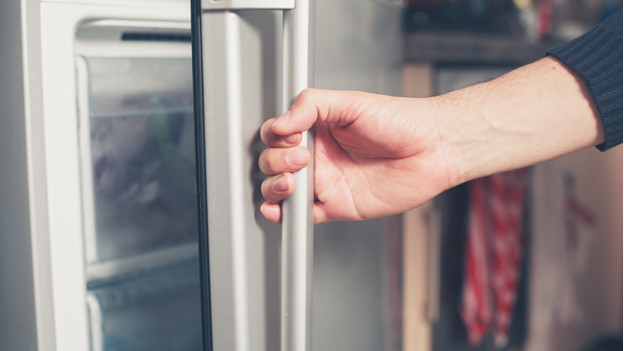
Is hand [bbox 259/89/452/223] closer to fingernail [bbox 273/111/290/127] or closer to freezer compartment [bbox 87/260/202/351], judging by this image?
fingernail [bbox 273/111/290/127]

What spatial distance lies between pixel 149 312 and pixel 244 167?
416 millimetres

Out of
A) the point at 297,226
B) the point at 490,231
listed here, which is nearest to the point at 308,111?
the point at 297,226

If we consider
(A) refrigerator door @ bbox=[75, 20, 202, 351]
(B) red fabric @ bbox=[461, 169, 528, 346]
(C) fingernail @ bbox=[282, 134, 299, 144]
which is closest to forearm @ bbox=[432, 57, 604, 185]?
(C) fingernail @ bbox=[282, 134, 299, 144]

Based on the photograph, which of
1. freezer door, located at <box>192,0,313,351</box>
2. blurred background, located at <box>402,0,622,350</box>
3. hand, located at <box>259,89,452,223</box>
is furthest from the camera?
blurred background, located at <box>402,0,622,350</box>

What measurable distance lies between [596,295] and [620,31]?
1.82 m

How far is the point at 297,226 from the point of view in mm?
507

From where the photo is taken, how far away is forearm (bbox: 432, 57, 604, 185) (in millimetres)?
714

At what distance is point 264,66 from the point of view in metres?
0.52

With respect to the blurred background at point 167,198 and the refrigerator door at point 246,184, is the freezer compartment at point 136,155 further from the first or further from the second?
the refrigerator door at point 246,184

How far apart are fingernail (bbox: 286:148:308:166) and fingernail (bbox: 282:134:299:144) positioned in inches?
0.4

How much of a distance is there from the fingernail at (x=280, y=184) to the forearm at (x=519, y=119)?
0.28 meters

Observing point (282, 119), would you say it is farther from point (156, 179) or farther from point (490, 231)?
point (490, 231)

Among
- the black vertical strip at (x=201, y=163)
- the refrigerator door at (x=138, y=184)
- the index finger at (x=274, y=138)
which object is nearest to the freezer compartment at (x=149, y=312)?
the refrigerator door at (x=138, y=184)

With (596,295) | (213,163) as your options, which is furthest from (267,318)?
(596,295)
